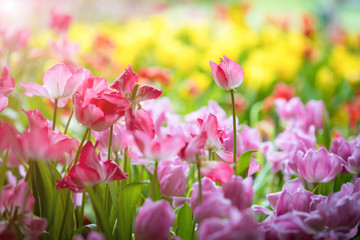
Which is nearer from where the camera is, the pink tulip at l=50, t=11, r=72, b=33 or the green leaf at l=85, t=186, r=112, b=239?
the green leaf at l=85, t=186, r=112, b=239

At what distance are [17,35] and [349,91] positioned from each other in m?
1.31

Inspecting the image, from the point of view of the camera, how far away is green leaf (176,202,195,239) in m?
0.50

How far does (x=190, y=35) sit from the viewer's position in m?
2.70

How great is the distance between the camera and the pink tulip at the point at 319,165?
55cm

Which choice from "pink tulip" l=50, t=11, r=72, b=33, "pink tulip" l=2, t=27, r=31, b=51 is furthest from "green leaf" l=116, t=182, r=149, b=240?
"pink tulip" l=50, t=11, r=72, b=33

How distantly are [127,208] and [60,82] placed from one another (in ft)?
0.54

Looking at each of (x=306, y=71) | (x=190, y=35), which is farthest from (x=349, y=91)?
(x=190, y=35)

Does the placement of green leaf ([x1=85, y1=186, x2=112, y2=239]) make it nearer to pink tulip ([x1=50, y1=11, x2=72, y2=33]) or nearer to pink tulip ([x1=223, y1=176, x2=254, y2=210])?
pink tulip ([x1=223, y1=176, x2=254, y2=210])

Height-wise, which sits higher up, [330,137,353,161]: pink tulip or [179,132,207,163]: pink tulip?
[179,132,207,163]: pink tulip

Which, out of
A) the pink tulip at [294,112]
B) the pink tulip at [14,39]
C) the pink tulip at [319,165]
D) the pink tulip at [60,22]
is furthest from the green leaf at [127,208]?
the pink tulip at [60,22]

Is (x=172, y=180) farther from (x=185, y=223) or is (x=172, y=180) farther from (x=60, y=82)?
(x=60, y=82)

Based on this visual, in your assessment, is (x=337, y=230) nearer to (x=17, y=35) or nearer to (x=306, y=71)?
(x=17, y=35)

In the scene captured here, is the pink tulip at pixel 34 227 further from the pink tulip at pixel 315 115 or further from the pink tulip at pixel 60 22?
the pink tulip at pixel 60 22

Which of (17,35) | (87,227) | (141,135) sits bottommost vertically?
(87,227)
